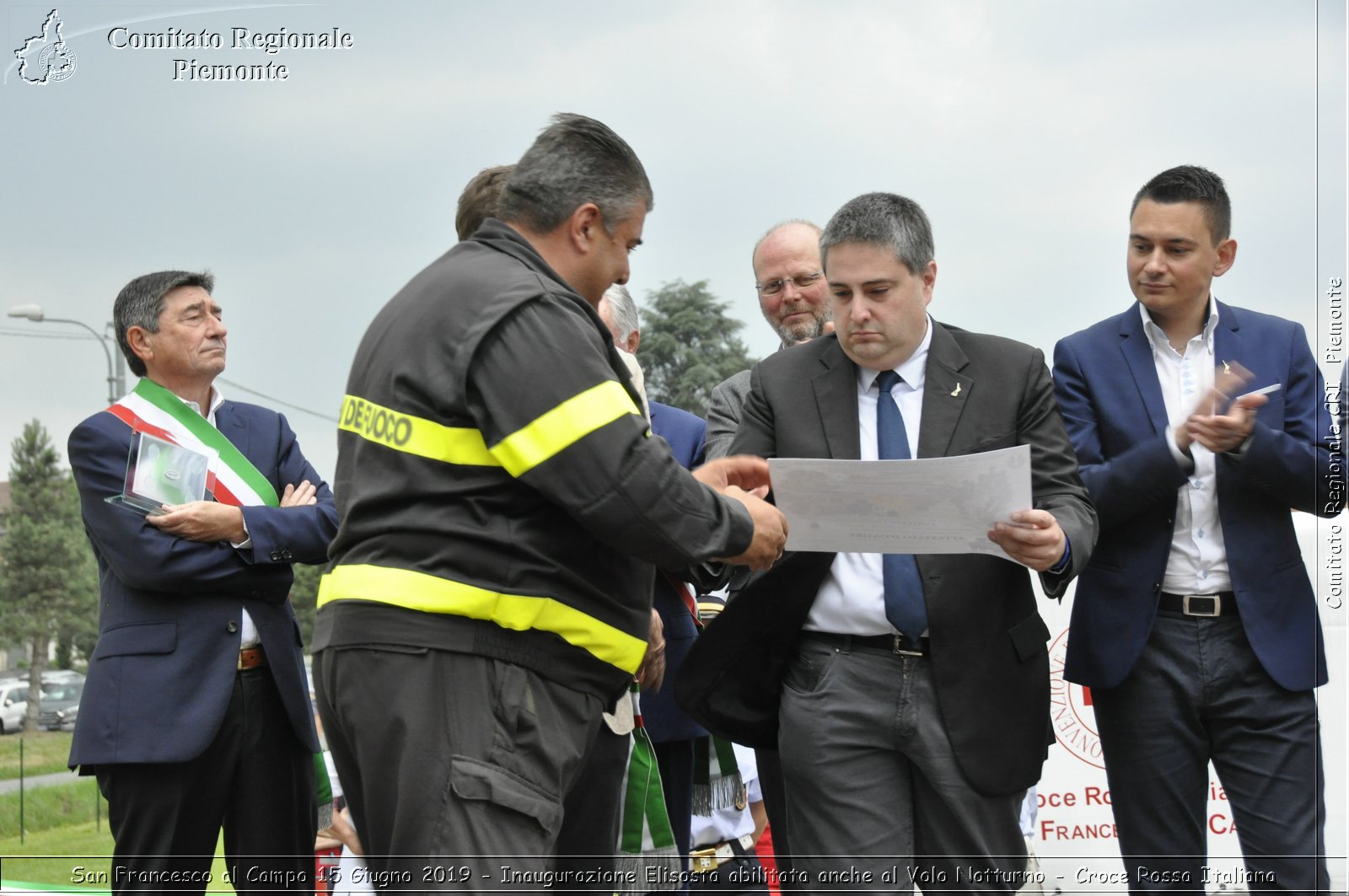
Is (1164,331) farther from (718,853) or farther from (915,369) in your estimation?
(718,853)

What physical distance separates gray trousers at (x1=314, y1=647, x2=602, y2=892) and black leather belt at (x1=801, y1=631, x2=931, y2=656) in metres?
0.93

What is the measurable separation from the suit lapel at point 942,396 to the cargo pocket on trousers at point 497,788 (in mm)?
1423

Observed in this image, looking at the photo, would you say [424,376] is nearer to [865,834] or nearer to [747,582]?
[747,582]

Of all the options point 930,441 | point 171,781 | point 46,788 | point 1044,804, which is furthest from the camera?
point 46,788

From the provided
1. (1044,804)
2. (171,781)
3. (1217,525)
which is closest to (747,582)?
(1217,525)

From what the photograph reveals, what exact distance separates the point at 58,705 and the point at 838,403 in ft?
134

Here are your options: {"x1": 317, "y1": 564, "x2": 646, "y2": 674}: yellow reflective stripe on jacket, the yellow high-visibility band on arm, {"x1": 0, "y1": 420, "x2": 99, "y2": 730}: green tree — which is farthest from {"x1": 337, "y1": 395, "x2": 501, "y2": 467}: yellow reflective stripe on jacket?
{"x1": 0, "y1": 420, "x2": 99, "y2": 730}: green tree

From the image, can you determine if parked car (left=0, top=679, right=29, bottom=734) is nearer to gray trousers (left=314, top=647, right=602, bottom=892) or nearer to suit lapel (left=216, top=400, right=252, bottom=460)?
suit lapel (left=216, top=400, right=252, bottom=460)

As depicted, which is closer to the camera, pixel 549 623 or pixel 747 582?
pixel 549 623

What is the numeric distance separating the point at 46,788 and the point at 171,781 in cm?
795

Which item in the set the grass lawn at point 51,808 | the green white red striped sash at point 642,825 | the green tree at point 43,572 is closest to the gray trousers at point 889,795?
the green white red striped sash at point 642,825

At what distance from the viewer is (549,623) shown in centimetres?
300

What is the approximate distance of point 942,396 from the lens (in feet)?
12.0

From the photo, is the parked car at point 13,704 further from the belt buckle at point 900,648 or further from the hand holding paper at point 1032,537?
the hand holding paper at point 1032,537
